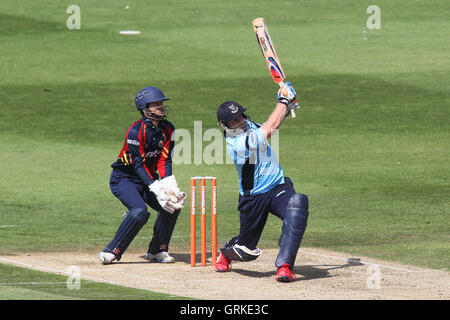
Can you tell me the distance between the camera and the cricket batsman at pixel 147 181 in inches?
456

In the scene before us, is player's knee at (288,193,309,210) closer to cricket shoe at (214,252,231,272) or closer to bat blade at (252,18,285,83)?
cricket shoe at (214,252,231,272)

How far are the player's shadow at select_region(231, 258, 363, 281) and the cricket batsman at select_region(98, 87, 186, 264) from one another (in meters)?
1.05

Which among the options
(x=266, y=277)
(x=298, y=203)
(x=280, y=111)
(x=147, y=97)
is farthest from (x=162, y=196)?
(x=280, y=111)

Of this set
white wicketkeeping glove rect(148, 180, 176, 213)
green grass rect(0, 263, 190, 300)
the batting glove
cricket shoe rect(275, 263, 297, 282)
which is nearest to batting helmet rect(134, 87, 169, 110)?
white wicketkeeping glove rect(148, 180, 176, 213)

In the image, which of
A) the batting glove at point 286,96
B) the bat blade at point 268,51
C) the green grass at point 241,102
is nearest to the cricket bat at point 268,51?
the bat blade at point 268,51

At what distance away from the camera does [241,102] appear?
78.0ft

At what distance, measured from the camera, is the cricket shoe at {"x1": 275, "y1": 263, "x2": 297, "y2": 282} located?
10.4 meters

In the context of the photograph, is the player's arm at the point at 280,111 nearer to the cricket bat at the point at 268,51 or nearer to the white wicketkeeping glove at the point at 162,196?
the cricket bat at the point at 268,51

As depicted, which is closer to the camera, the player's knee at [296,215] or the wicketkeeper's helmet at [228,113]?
the player's knee at [296,215]

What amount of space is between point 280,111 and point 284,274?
1.68 metres

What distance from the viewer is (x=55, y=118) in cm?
2269

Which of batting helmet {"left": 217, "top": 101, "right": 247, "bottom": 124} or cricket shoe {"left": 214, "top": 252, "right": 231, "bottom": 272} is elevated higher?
batting helmet {"left": 217, "top": 101, "right": 247, "bottom": 124}
